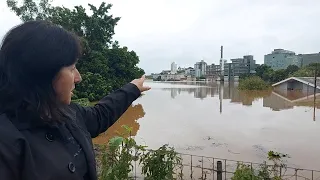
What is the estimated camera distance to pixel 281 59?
5419cm

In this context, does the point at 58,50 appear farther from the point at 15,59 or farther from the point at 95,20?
the point at 95,20

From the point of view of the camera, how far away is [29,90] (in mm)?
702

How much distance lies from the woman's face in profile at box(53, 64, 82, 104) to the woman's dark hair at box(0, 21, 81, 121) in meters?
0.01

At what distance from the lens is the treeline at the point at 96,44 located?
1521 cm

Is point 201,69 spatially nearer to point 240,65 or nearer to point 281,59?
point 240,65

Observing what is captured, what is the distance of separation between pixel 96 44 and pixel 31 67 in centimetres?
1685

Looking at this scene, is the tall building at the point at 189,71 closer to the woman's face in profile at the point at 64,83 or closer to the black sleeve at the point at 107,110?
the black sleeve at the point at 107,110

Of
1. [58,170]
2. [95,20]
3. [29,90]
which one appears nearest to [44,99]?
[29,90]

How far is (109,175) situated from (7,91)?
1747 mm

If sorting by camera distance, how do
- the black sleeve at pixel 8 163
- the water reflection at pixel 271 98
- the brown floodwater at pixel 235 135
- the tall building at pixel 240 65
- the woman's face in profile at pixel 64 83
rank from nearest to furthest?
1. the black sleeve at pixel 8 163
2. the woman's face in profile at pixel 64 83
3. the brown floodwater at pixel 235 135
4. the water reflection at pixel 271 98
5. the tall building at pixel 240 65

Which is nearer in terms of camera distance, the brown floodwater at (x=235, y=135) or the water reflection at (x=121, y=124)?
the brown floodwater at (x=235, y=135)

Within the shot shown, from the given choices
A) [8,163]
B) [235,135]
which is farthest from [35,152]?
[235,135]

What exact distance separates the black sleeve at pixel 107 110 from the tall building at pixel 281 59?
52.3m

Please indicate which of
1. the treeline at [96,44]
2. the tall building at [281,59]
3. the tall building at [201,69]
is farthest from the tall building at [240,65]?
the treeline at [96,44]
